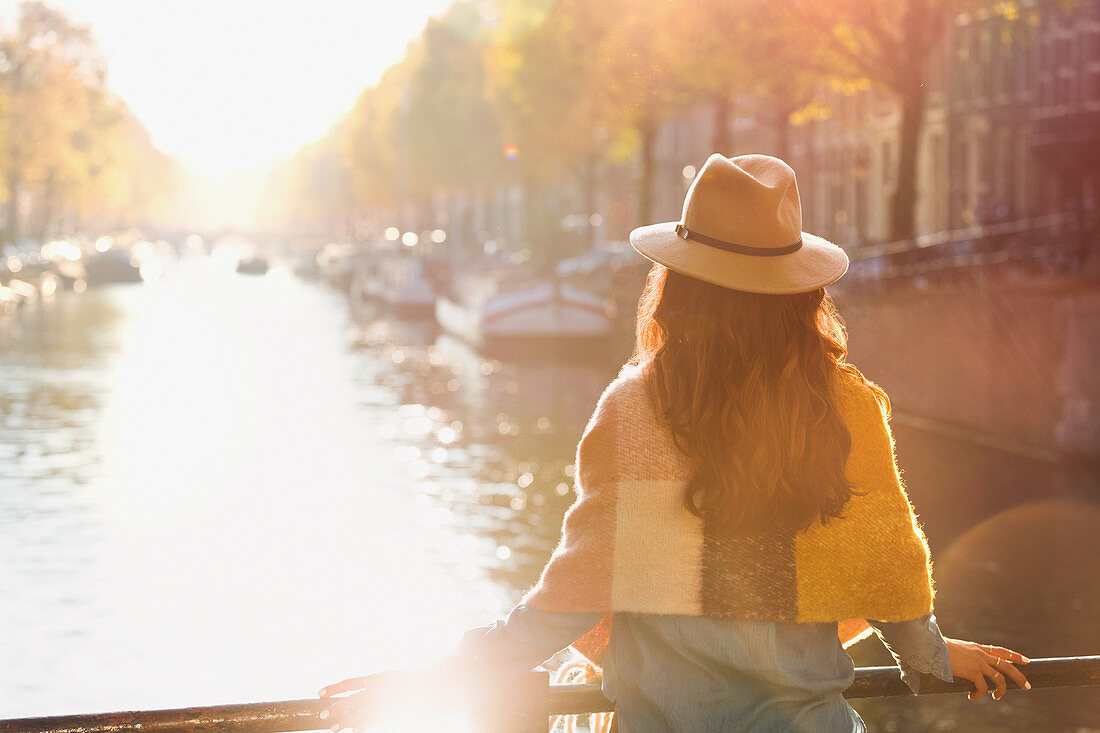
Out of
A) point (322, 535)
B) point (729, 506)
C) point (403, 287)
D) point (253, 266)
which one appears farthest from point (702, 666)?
point (253, 266)

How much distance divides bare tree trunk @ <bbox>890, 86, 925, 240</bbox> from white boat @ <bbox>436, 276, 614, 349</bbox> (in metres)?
11.8

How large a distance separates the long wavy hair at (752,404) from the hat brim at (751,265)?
0.16ft

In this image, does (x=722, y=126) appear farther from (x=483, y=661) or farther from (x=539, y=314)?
(x=483, y=661)

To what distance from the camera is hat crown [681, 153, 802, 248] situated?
246cm

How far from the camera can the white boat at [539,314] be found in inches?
1344

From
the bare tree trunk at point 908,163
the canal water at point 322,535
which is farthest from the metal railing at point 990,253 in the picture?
the canal water at point 322,535

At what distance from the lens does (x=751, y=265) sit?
2436 mm

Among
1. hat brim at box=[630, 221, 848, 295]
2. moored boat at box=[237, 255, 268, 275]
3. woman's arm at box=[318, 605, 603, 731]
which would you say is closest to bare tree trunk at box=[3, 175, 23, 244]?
moored boat at box=[237, 255, 268, 275]

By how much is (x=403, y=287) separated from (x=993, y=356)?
105 feet

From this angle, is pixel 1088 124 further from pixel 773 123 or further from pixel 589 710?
pixel 589 710

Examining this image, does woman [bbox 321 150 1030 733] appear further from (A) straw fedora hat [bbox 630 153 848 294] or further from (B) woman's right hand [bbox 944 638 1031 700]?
(B) woman's right hand [bbox 944 638 1031 700]

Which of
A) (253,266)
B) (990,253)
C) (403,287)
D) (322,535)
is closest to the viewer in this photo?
(322,535)

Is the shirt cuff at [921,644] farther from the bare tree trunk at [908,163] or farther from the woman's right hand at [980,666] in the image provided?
the bare tree trunk at [908,163]

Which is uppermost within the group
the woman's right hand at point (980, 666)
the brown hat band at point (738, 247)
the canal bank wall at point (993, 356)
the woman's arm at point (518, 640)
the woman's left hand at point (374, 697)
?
the brown hat band at point (738, 247)
